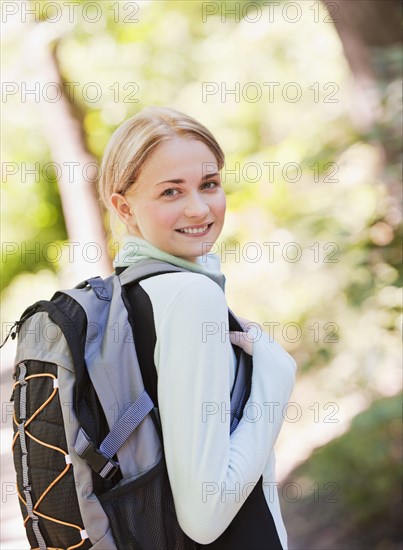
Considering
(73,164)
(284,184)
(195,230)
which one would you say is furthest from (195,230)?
(73,164)

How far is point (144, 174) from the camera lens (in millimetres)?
1453

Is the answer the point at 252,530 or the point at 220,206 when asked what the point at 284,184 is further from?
the point at 252,530

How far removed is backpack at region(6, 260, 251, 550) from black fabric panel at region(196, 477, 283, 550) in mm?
70

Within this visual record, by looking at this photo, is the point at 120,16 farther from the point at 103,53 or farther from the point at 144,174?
the point at 144,174

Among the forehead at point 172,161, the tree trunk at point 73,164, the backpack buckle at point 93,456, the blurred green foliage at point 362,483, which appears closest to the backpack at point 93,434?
the backpack buckle at point 93,456

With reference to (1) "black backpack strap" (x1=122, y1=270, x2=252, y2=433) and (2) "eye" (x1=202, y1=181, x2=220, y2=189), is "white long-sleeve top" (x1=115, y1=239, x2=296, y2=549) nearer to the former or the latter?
(1) "black backpack strap" (x1=122, y1=270, x2=252, y2=433)

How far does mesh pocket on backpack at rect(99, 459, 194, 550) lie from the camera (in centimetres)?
126

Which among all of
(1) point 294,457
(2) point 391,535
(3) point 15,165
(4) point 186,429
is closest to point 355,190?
(2) point 391,535

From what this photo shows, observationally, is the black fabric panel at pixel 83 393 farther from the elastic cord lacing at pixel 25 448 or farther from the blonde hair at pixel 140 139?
the blonde hair at pixel 140 139

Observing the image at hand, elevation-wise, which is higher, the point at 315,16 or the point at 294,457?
the point at 315,16

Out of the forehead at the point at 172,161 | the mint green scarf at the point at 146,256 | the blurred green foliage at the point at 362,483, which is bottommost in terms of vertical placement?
the blurred green foliage at the point at 362,483

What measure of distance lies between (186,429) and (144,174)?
49 centimetres

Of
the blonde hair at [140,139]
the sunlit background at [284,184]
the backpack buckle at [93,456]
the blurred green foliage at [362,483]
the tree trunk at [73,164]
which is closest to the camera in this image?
the backpack buckle at [93,456]

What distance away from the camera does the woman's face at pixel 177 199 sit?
4.75 feet
